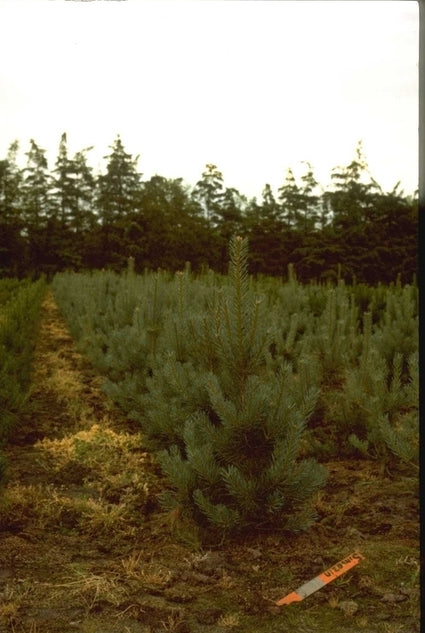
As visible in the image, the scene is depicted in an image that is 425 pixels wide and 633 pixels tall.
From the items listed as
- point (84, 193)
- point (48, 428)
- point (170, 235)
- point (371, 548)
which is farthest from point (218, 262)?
point (371, 548)

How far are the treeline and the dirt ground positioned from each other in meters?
16.9

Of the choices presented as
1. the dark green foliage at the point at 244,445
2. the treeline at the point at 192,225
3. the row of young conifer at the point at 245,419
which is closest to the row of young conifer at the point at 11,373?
the row of young conifer at the point at 245,419

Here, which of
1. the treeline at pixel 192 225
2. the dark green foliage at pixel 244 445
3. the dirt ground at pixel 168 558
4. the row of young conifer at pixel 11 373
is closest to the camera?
the dirt ground at pixel 168 558

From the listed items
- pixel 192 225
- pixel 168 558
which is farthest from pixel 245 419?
pixel 192 225

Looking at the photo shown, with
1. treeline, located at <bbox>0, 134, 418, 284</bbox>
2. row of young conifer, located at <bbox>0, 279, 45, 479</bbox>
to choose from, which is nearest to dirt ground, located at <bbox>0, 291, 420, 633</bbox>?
row of young conifer, located at <bbox>0, 279, 45, 479</bbox>

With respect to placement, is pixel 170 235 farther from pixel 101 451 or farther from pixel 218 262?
pixel 101 451

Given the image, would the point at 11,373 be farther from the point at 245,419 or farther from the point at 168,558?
the point at 245,419

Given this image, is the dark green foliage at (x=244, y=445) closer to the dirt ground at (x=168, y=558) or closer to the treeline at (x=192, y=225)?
the dirt ground at (x=168, y=558)

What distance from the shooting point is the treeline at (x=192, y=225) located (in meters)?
25.6

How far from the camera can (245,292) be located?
2996 millimetres

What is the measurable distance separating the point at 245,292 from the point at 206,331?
1.66 ft

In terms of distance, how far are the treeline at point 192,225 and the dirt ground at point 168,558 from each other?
16.9 meters

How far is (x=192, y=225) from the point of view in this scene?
120 ft

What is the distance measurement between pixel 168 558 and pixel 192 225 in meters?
34.0
